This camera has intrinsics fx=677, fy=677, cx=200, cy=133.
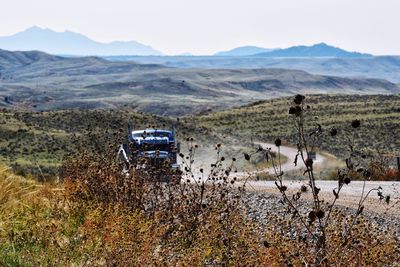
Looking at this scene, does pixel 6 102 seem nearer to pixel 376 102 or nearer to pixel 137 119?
pixel 376 102

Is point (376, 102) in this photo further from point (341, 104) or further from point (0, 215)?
point (0, 215)

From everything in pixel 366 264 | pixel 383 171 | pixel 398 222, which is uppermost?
pixel 366 264

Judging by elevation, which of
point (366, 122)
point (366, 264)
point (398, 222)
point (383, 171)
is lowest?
point (366, 122)

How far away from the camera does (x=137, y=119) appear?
69750 mm

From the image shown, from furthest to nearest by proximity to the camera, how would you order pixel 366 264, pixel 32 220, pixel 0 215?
pixel 32 220 < pixel 0 215 < pixel 366 264

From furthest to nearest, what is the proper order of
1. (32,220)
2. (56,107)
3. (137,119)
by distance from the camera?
(56,107) → (137,119) → (32,220)

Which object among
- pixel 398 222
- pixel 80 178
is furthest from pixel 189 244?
pixel 398 222

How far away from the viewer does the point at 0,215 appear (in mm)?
9789

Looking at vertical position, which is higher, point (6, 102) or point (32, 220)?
point (32, 220)

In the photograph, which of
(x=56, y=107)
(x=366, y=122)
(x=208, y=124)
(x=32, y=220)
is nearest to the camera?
(x=32, y=220)

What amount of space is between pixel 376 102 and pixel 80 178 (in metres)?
96.5

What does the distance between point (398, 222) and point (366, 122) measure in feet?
215

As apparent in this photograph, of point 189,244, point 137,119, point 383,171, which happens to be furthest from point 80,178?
point 137,119

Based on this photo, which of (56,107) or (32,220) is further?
(56,107)
